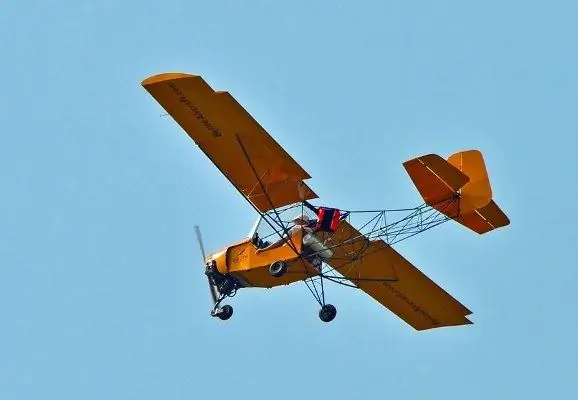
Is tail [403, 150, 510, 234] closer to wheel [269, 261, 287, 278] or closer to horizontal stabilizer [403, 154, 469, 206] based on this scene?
horizontal stabilizer [403, 154, 469, 206]

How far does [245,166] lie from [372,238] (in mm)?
3025

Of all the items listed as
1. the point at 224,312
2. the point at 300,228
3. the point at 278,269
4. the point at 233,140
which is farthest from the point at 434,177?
the point at 224,312

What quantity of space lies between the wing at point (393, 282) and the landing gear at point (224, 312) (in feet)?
7.28

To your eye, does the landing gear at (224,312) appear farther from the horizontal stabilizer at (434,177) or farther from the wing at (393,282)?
the horizontal stabilizer at (434,177)

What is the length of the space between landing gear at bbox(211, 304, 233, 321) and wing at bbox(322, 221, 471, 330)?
2219 mm

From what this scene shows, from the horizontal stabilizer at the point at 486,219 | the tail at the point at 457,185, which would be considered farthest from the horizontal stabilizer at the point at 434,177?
the horizontal stabilizer at the point at 486,219

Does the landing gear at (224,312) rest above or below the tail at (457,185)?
below

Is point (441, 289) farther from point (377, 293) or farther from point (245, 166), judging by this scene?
point (245, 166)

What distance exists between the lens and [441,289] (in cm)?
3381

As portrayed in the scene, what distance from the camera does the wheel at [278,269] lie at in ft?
101

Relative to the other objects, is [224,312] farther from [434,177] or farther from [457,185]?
[457,185]

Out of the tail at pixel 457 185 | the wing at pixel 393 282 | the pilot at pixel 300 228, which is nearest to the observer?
the tail at pixel 457 185

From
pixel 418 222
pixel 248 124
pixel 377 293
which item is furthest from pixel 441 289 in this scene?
pixel 248 124

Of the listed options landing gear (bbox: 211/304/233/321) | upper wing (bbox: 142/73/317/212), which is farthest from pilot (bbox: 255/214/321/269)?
landing gear (bbox: 211/304/233/321)
